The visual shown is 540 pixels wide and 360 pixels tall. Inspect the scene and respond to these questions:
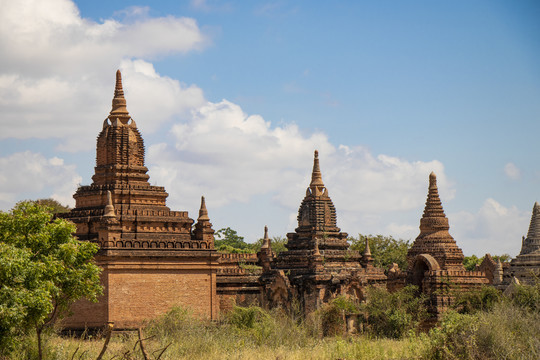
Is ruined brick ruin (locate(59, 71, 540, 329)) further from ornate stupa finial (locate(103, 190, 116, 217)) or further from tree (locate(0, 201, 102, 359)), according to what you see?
tree (locate(0, 201, 102, 359))

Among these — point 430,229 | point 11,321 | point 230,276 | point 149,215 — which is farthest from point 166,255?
point 430,229

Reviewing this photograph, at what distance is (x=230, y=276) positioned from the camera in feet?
145

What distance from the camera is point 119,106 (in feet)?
140

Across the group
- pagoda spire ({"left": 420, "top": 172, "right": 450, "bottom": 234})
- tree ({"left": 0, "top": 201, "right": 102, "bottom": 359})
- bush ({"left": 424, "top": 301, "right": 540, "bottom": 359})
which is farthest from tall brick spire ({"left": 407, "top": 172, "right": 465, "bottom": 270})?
tree ({"left": 0, "top": 201, "right": 102, "bottom": 359})

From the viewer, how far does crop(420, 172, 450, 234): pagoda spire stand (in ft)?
177

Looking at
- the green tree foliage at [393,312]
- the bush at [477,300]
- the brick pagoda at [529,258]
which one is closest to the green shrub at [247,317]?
the green tree foliage at [393,312]

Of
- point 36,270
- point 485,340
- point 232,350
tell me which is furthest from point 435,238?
point 36,270

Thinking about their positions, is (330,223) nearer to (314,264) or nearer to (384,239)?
(314,264)

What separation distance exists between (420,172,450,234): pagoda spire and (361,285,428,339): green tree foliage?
10.6 m

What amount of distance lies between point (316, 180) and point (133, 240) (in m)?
14.4

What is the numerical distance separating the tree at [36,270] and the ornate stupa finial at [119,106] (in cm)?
1398

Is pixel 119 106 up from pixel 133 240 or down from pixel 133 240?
up

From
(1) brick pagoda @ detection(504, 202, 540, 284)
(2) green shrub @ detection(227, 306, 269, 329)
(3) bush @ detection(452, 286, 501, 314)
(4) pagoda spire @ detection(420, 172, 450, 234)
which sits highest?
(4) pagoda spire @ detection(420, 172, 450, 234)

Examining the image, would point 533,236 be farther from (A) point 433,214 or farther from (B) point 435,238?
(A) point 433,214
